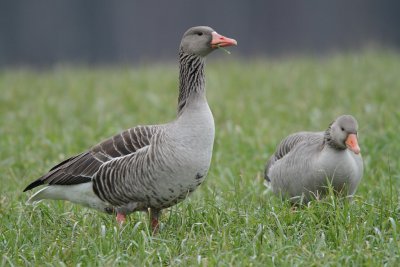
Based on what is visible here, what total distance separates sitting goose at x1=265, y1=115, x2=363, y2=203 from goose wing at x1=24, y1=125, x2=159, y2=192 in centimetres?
116

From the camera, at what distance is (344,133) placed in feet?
18.4

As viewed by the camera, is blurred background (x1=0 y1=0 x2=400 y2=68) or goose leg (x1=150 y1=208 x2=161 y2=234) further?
A: blurred background (x1=0 y1=0 x2=400 y2=68)

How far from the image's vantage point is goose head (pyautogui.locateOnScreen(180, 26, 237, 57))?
5.75 metres

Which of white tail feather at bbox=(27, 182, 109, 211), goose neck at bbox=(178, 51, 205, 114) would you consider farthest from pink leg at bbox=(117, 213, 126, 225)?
goose neck at bbox=(178, 51, 205, 114)

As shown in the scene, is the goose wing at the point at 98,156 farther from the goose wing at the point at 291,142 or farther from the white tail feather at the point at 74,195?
the goose wing at the point at 291,142

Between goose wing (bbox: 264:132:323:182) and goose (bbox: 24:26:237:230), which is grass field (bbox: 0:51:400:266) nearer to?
goose (bbox: 24:26:237:230)

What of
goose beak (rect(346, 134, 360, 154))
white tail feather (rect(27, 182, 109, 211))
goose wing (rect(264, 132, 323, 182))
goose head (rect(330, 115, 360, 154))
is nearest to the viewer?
goose beak (rect(346, 134, 360, 154))

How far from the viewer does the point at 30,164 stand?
8.17m

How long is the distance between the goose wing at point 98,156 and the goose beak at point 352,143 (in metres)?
1.46

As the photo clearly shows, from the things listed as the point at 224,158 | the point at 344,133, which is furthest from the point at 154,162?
the point at 224,158

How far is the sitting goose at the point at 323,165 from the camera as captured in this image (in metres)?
5.64

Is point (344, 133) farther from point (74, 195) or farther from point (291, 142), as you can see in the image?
point (74, 195)

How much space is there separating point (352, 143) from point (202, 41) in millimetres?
1393

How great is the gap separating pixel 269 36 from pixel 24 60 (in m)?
5.69
